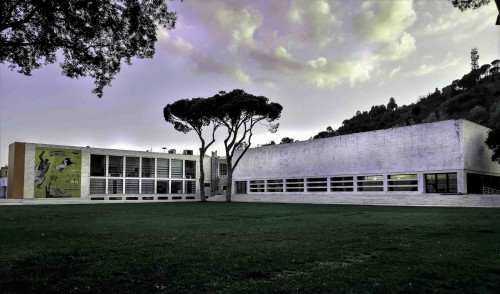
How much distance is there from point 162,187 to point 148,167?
14.1ft

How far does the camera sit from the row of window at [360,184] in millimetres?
36531

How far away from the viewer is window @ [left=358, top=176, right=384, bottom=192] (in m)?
41.6

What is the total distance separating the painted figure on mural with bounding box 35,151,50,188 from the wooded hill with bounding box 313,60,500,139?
67.5 metres

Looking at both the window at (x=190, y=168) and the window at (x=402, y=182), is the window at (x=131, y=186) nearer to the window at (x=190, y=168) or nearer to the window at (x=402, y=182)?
the window at (x=190, y=168)

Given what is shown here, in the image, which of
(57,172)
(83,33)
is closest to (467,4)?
(83,33)

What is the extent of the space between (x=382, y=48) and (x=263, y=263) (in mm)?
24688

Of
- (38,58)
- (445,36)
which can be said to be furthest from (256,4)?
(445,36)

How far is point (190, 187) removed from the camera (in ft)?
219

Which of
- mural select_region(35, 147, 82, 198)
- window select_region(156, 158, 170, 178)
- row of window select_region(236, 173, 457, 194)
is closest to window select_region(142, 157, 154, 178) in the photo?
window select_region(156, 158, 170, 178)

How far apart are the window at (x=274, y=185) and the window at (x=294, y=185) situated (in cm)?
129

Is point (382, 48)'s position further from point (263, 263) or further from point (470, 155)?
point (263, 263)

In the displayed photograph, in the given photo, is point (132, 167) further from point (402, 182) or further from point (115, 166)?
point (402, 182)

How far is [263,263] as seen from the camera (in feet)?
24.7

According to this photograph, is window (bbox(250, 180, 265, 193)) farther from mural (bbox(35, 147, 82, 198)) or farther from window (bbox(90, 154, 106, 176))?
mural (bbox(35, 147, 82, 198))
